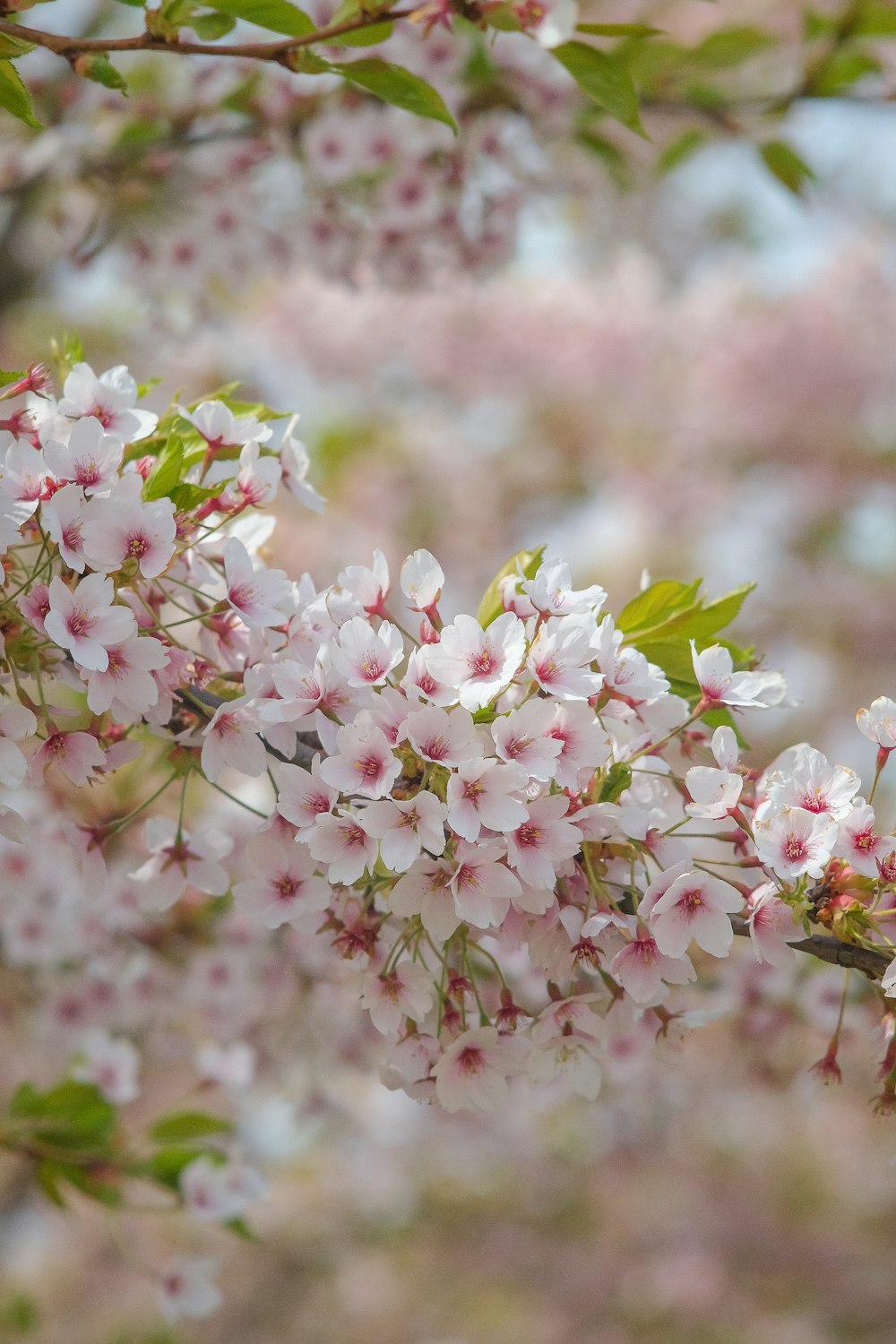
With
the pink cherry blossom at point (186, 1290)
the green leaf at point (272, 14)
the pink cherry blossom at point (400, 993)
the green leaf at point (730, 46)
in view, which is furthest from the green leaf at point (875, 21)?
the pink cherry blossom at point (186, 1290)

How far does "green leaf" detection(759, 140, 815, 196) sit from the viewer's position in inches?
84.7

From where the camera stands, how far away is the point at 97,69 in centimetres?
120

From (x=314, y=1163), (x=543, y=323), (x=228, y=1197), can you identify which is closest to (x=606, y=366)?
(x=543, y=323)

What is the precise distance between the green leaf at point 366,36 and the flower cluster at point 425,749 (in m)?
0.38

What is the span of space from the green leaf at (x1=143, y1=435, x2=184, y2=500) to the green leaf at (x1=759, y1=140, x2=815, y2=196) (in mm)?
1562

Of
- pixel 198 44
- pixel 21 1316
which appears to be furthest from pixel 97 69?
pixel 21 1316

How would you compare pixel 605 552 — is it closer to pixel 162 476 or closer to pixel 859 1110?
pixel 859 1110

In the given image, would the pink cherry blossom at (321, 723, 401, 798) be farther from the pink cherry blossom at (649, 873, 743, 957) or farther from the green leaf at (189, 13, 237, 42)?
the green leaf at (189, 13, 237, 42)

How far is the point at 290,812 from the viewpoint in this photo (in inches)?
38.8

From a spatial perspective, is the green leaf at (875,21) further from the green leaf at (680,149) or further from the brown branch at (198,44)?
the brown branch at (198,44)

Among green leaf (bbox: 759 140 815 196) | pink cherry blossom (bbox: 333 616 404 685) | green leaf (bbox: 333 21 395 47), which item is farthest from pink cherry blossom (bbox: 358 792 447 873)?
green leaf (bbox: 759 140 815 196)

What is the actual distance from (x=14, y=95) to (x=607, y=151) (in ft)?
5.17

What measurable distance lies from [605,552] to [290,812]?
23.3 feet

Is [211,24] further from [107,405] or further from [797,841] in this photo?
[797,841]
